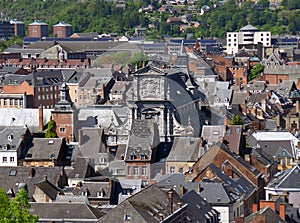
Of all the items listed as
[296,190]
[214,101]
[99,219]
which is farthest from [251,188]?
[214,101]

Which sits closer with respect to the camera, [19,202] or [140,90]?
[19,202]

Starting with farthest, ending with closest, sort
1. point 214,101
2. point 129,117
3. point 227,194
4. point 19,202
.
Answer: point 214,101 → point 129,117 → point 227,194 → point 19,202

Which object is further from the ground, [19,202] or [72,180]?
[19,202]

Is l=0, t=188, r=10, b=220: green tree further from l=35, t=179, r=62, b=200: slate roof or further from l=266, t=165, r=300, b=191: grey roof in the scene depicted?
l=266, t=165, r=300, b=191: grey roof

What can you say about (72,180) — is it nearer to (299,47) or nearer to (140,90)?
(140,90)

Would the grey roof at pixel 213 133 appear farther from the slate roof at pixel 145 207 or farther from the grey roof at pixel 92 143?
the slate roof at pixel 145 207

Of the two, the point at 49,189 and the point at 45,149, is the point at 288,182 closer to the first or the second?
the point at 49,189

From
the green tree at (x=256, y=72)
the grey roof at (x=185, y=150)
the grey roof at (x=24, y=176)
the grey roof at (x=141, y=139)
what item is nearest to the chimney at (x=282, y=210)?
the grey roof at (x=24, y=176)
